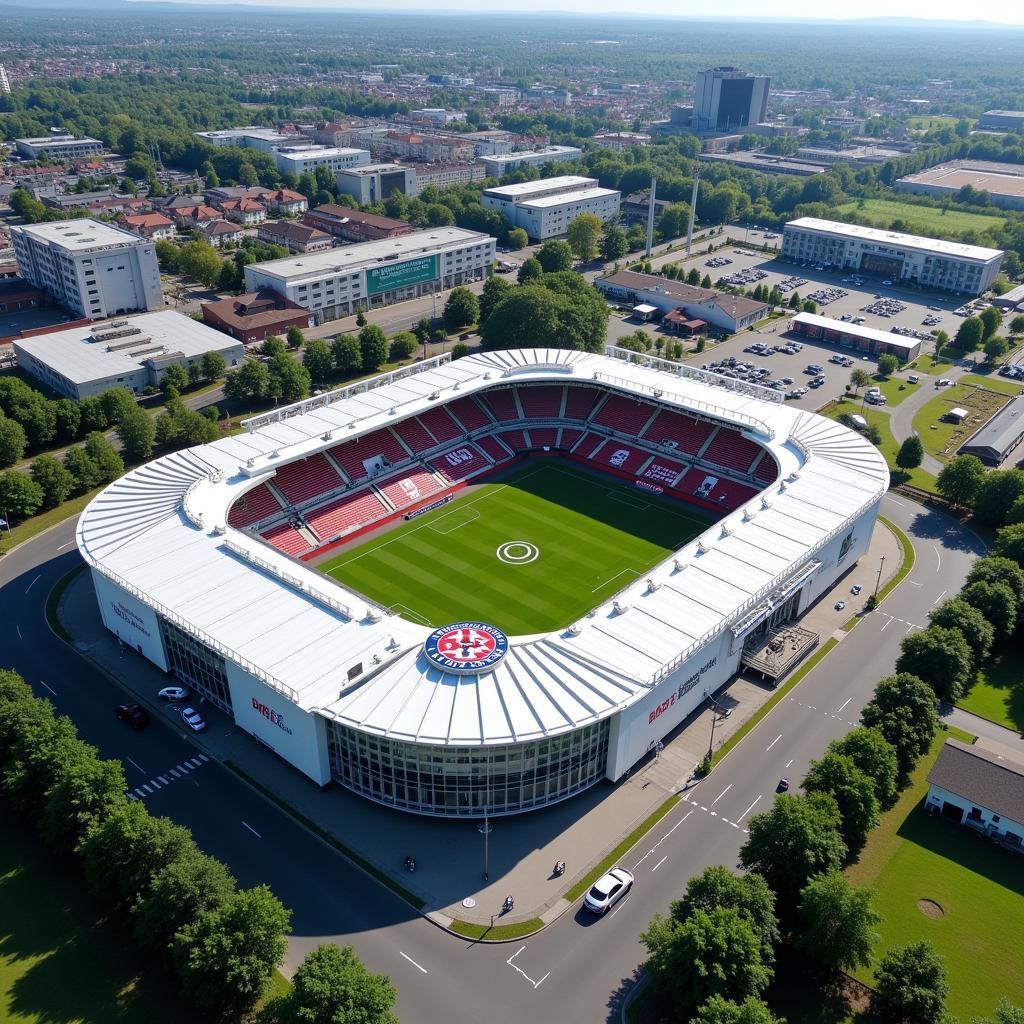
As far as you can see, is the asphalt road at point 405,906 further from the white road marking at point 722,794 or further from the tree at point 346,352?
the tree at point 346,352

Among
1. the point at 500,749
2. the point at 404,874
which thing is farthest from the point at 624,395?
the point at 404,874

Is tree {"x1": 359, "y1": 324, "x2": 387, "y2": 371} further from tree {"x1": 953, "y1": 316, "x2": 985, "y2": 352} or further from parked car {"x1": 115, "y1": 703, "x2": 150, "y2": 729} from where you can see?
tree {"x1": 953, "y1": 316, "x2": 985, "y2": 352}

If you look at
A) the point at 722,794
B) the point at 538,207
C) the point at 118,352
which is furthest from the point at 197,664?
the point at 538,207

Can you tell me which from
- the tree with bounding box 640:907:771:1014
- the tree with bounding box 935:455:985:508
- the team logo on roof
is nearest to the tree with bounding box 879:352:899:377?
the tree with bounding box 935:455:985:508

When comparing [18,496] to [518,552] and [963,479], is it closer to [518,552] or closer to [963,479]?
[518,552]

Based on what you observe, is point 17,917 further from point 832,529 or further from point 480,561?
point 832,529

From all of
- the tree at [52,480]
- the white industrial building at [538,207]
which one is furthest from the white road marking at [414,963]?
the white industrial building at [538,207]
